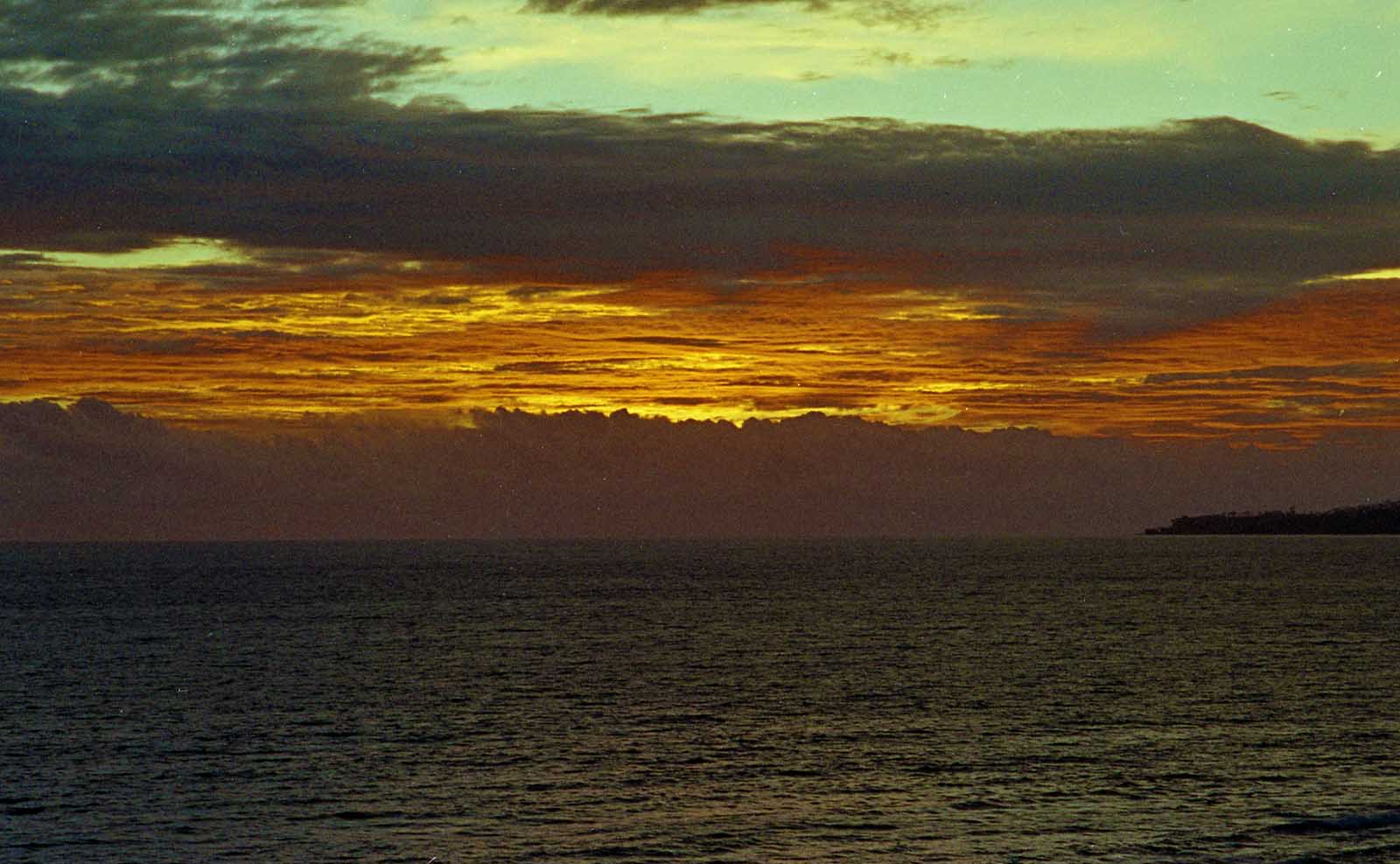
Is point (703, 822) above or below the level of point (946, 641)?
above

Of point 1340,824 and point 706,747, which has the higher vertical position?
point 1340,824

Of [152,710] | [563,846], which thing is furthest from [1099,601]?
[563,846]

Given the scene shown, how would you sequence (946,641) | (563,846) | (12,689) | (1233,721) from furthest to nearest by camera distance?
1. (946,641)
2. (12,689)
3. (1233,721)
4. (563,846)

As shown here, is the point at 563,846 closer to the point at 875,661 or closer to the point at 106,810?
the point at 106,810

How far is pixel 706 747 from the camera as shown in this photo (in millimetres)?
65688

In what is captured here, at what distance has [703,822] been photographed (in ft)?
167

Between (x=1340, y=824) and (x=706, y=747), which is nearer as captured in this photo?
(x=1340, y=824)

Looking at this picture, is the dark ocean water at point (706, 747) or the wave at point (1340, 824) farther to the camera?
the wave at point (1340, 824)

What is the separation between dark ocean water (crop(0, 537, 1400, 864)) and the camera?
159ft

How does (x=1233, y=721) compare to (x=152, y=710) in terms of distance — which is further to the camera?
(x=152, y=710)

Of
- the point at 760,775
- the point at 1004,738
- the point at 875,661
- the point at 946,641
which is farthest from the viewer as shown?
the point at 946,641

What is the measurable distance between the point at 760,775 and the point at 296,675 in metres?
47.8

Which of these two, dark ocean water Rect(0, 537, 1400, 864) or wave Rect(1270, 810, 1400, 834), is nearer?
dark ocean water Rect(0, 537, 1400, 864)

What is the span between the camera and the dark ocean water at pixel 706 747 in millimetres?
48375
